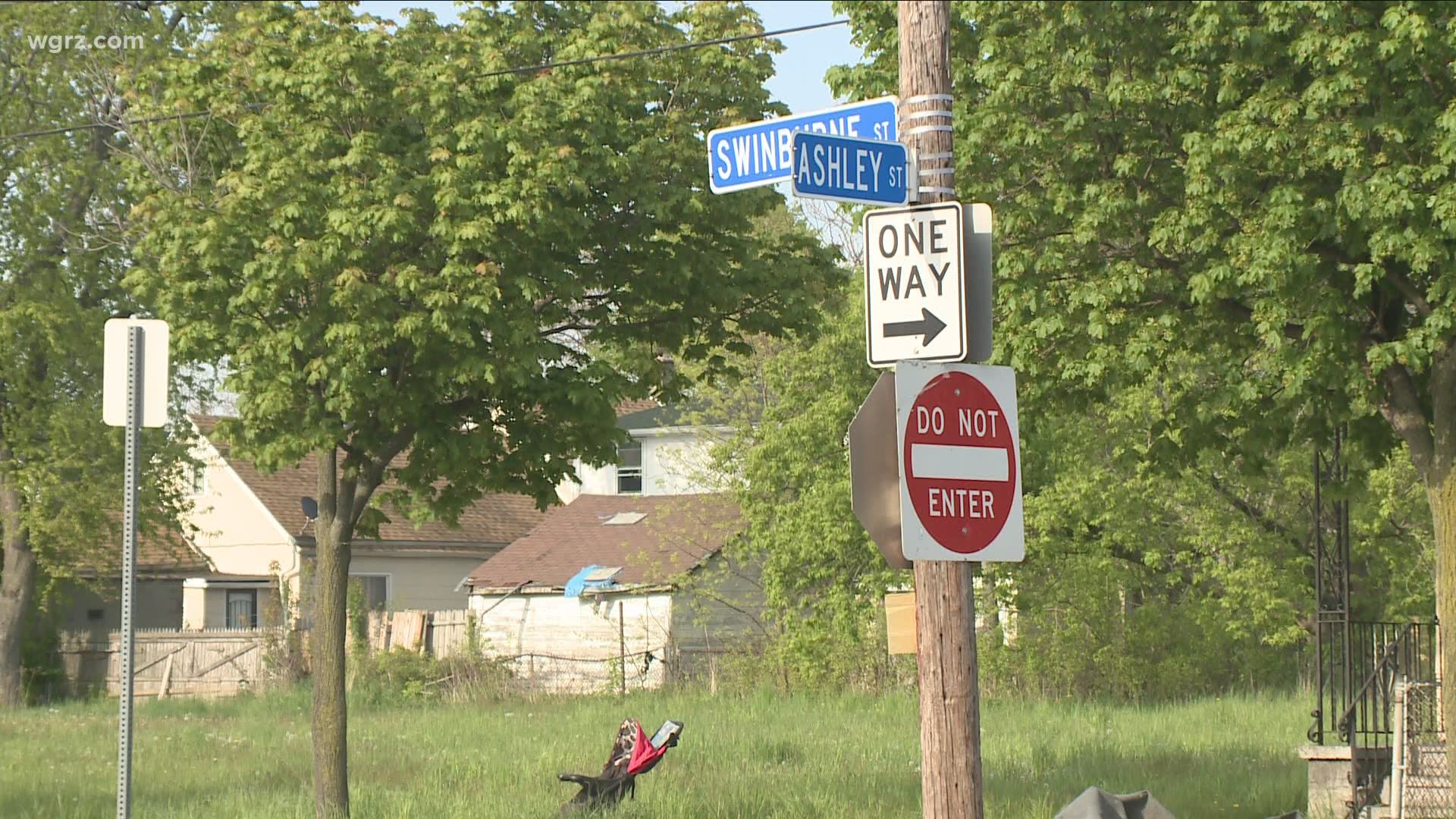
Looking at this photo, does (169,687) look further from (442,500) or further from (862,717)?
(442,500)

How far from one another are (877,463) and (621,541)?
106 feet

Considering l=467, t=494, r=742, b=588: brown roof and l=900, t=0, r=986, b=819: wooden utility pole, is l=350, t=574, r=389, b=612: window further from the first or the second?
l=900, t=0, r=986, b=819: wooden utility pole

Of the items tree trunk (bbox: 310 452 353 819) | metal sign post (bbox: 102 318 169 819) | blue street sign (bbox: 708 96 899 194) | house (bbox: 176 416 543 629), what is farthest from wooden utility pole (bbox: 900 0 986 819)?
house (bbox: 176 416 543 629)

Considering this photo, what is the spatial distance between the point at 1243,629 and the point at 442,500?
18205 mm

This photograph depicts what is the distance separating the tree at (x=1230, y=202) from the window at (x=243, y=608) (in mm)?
31367

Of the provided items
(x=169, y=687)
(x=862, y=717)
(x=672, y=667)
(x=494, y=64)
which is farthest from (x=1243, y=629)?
(x=169, y=687)

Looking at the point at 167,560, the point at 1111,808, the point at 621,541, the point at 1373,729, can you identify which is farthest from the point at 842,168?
the point at 167,560

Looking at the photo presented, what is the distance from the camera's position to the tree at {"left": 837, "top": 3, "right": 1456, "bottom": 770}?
39.2 ft

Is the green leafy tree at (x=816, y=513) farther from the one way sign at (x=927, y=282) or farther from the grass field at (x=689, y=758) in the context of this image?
the one way sign at (x=927, y=282)

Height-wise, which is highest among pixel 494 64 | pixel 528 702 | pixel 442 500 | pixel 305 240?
pixel 494 64

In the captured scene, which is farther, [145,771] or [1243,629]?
[1243,629]

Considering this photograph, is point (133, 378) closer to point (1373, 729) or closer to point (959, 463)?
point (959, 463)

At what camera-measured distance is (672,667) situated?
33.9m

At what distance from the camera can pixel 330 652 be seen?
14.0 m
